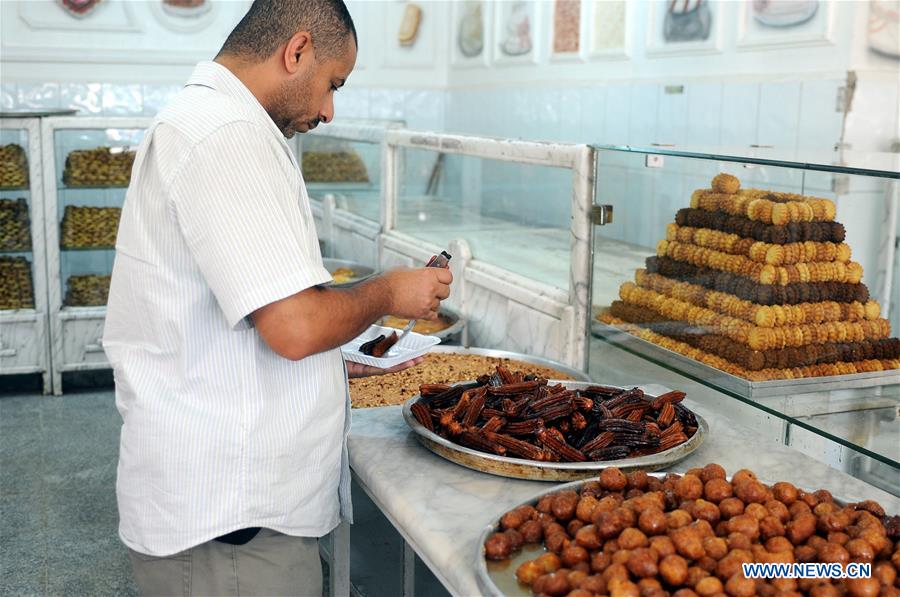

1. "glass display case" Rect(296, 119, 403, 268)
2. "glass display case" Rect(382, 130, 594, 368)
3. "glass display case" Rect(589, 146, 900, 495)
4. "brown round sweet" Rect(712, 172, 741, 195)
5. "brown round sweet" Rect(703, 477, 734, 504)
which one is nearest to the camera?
"brown round sweet" Rect(703, 477, 734, 504)

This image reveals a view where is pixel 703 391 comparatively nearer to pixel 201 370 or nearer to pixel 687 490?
pixel 687 490

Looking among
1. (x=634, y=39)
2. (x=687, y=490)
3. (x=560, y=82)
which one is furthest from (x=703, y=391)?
(x=560, y=82)

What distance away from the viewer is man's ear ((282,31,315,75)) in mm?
1765

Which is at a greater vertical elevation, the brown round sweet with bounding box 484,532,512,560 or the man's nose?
the man's nose

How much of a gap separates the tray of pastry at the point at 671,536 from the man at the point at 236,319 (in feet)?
1.51

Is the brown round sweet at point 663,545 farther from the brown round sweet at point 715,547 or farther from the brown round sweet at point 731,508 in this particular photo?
the brown round sweet at point 731,508

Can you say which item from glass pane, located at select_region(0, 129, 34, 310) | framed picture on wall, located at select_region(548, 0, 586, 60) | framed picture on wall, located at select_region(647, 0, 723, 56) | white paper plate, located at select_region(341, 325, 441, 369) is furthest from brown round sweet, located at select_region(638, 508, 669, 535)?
framed picture on wall, located at select_region(548, 0, 586, 60)

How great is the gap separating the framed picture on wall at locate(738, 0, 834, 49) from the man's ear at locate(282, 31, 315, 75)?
3.63 meters

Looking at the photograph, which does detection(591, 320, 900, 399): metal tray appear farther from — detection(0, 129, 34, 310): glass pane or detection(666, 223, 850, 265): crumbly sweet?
detection(0, 129, 34, 310): glass pane

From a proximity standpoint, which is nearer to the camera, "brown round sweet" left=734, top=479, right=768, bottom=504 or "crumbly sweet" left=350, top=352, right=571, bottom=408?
"brown round sweet" left=734, top=479, right=768, bottom=504

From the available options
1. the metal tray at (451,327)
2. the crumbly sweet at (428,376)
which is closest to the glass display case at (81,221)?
the metal tray at (451,327)

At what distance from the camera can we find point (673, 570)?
1.44m

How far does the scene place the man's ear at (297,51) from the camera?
1.76 m

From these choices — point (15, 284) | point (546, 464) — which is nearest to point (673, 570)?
point (546, 464)
